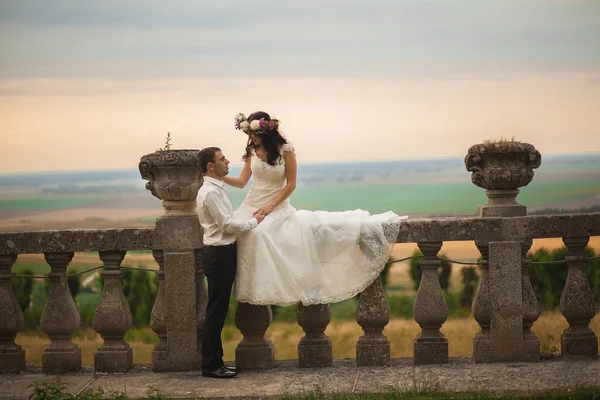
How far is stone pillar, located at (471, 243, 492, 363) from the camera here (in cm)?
734

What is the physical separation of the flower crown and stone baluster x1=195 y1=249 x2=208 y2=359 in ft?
3.65

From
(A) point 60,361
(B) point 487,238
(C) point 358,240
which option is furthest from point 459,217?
(A) point 60,361

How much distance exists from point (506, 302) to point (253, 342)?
219 cm

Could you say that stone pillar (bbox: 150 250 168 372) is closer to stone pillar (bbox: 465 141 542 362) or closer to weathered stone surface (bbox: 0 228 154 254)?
weathered stone surface (bbox: 0 228 154 254)

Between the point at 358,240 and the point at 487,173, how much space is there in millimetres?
1232

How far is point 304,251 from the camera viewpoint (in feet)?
23.5

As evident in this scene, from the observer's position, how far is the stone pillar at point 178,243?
→ 23.7 ft

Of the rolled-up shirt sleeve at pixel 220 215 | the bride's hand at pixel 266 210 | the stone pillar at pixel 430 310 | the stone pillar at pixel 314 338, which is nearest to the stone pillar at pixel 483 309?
the stone pillar at pixel 430 310

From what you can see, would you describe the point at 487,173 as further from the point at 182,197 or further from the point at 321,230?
the point at 182,197

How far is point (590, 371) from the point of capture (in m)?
6.84

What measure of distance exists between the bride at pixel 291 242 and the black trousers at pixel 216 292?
0.50ft

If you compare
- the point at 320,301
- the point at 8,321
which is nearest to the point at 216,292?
the point at 320,301

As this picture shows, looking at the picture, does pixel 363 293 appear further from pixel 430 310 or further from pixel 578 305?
pixel 578 305

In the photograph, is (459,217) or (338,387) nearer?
(338,387)
